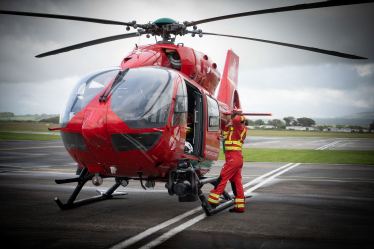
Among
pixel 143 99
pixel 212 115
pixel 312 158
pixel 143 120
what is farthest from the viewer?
pixel 312 158

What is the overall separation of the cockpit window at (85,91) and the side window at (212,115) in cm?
215

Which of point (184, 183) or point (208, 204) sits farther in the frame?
point (208, 204)

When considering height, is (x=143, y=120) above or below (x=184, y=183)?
above

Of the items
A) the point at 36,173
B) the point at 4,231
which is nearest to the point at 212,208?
the point at 4,231

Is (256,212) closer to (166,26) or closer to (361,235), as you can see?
(361,235)

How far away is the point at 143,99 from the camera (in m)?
5.00

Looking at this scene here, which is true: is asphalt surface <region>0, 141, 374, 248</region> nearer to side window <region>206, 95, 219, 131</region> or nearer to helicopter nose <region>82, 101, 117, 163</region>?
helicopter nose <region>82, 101, 117, 163</region>

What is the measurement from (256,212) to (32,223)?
3.90 meters

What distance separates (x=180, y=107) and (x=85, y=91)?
64.1 inches

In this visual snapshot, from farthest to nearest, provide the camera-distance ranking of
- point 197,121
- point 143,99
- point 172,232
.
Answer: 1. point 197,121
2. point 143,99
3. point 172,232

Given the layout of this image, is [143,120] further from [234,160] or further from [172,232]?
[234,160]

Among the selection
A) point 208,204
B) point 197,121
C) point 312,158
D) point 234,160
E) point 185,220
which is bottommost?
point 312,158

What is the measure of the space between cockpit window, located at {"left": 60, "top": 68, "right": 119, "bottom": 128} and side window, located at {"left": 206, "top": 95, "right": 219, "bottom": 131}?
7.05ft

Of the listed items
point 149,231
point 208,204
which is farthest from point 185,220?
point 149,231
